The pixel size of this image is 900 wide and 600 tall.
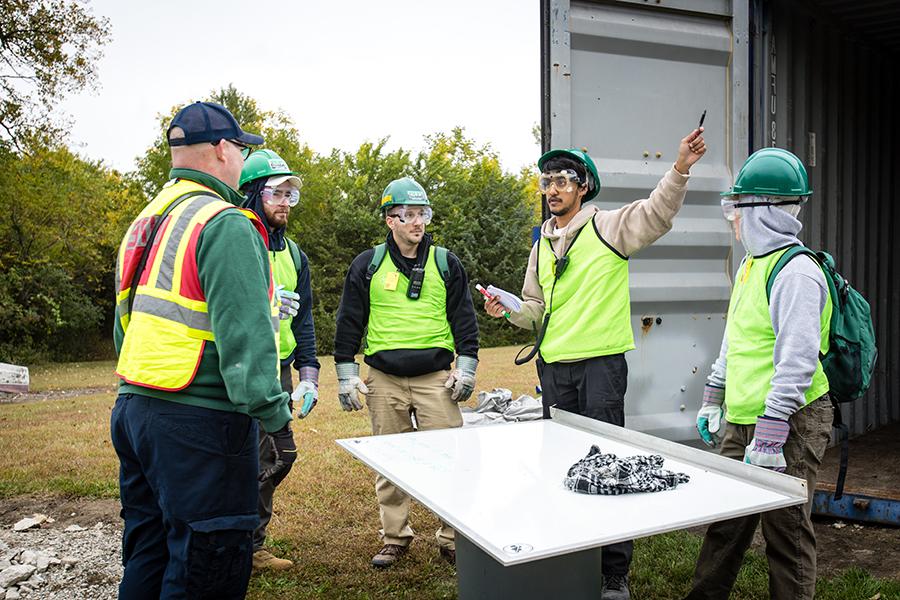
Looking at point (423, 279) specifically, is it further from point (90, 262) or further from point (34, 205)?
point (90, 262)

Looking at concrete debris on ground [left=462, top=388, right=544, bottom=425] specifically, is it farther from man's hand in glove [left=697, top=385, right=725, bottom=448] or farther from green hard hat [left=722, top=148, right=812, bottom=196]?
green hard hat [left=722, top=148, right=812, bottom=196]

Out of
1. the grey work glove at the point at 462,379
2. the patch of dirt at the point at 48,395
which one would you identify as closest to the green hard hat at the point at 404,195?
the grey work glove at the point at 462,379

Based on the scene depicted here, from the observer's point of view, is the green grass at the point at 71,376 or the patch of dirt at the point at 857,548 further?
the green grass at the point at 71,376

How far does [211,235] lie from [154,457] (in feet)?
2.36

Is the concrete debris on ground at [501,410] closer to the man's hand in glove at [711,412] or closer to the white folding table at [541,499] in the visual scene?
the man's hand in glove at [711,412]

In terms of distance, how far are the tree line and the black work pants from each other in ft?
Result: 66.0

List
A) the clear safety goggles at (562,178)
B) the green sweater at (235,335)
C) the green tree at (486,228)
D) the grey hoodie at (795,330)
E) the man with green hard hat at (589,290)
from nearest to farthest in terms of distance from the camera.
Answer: the green sweater at (235,335)
the grey hoodie at (795,330)
the man with green hard hat at (589,290)
the clear safety goggles at (562,178)
the green tree at (486,228)

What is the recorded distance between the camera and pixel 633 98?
→ 449cm

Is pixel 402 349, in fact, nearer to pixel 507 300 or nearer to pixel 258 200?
pixel 507 300

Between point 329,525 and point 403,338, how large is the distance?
160 centimetres

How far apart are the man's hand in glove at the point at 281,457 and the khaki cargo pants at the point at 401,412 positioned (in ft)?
1.81

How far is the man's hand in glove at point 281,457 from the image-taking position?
4336mm

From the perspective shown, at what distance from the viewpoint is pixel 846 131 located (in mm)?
6527

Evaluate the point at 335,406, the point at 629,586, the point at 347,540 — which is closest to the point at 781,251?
the point at 629,586
